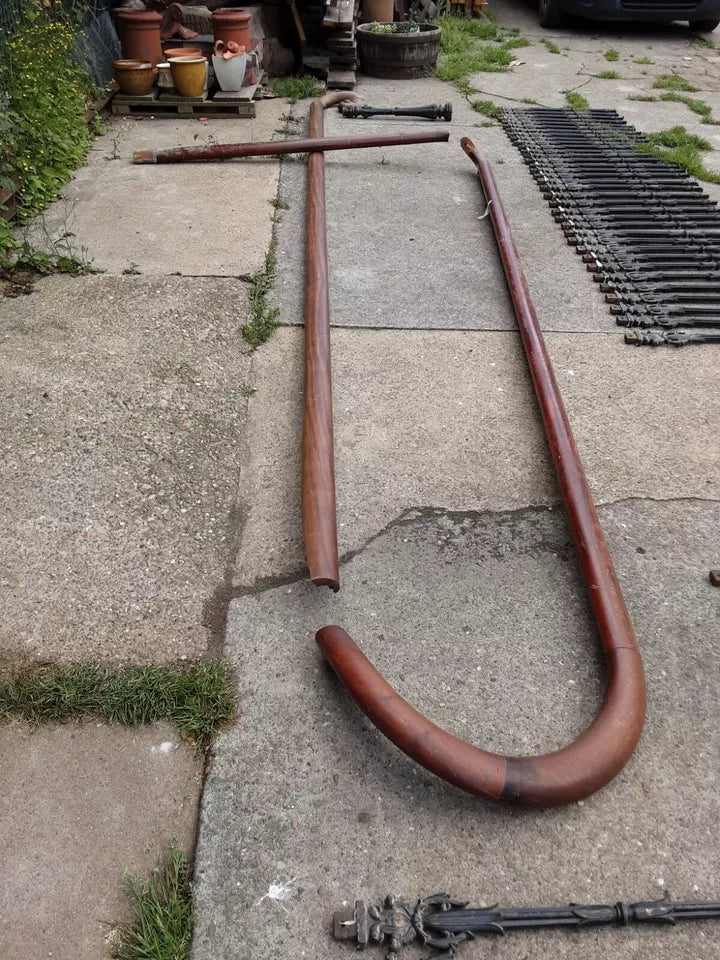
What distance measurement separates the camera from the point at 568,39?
33.2 feet

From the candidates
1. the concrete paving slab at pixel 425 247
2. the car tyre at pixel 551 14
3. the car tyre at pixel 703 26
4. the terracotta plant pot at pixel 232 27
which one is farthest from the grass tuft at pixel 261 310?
the car tyre at pixel 703 26

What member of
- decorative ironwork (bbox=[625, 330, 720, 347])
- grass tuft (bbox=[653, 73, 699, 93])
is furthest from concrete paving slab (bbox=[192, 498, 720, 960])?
grass tuft (bbox=[653, 73, 699, 93])

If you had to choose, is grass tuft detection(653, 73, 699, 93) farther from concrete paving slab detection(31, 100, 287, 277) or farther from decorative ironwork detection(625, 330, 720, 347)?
decorative ironwork detection(625, 330, 720, 347)

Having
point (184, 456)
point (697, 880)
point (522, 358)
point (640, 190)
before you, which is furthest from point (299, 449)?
point (640, 190)

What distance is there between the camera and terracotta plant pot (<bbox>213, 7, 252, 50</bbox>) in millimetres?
6270

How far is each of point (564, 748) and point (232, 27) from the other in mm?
6722

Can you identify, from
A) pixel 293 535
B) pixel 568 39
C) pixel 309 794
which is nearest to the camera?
pixel 309 794

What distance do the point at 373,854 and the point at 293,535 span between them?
1105 millimetres

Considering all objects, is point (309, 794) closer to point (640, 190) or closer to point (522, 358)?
point (522, 358)

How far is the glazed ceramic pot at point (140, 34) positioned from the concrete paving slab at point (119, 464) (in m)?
3.74

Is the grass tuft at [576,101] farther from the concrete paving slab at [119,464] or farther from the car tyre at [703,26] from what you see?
the concrete paving slab at [119,464]

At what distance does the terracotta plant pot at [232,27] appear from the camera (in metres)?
6.27

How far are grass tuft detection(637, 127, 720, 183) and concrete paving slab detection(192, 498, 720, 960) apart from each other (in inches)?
170

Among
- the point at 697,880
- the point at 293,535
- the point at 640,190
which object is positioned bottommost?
the point at 697,880
